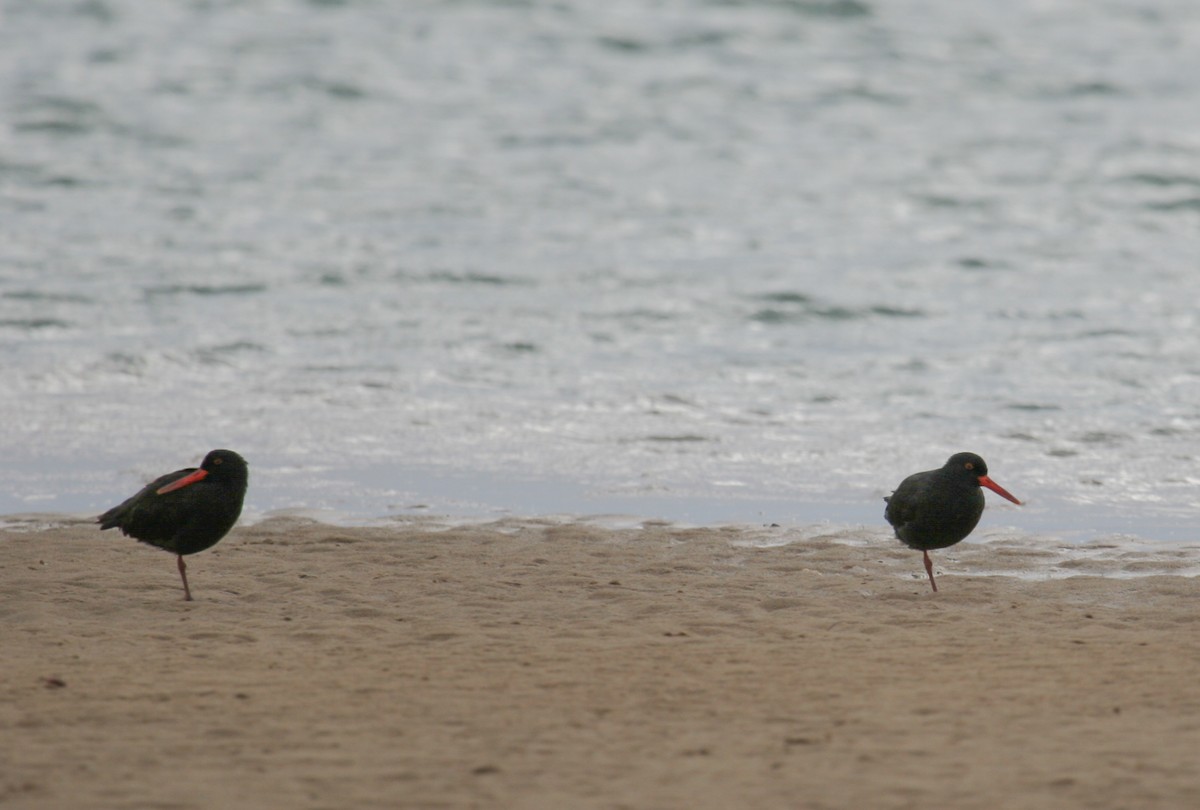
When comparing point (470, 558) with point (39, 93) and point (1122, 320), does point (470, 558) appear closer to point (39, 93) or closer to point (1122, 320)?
point (1122, 320)

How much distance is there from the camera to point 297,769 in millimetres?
6020

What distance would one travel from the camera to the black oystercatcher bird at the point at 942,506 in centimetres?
928

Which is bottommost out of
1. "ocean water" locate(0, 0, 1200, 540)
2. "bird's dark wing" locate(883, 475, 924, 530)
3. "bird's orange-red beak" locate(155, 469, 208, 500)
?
"ocean water" locate(0, 0, 1200, 540)


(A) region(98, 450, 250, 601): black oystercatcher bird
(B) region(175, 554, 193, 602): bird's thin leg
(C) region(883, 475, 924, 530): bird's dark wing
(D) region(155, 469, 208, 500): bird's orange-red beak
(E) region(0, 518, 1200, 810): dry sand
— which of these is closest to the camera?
(E) region(0, 518, 1200, 810): dry sand

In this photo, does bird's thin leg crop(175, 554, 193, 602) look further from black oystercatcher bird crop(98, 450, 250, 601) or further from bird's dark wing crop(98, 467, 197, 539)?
bird's dark wing crop(98, 467, 197, 539)

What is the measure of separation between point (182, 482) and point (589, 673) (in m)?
3.16

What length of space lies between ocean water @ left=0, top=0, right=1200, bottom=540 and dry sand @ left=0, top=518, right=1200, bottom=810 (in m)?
1.41

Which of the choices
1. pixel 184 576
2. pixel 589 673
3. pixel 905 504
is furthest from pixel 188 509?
pixel 905 504

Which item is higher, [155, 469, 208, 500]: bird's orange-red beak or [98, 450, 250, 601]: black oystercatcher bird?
[155, 469, 208, 500]: bird's orange-red beak

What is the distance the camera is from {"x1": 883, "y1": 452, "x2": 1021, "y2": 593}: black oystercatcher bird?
9281mm

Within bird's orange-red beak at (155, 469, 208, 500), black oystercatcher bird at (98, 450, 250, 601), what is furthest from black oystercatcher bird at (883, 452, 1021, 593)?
bird's orange-red beak at (155, 469, 208, 500)

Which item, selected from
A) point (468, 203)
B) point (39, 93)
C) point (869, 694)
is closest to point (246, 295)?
point (468, 203)

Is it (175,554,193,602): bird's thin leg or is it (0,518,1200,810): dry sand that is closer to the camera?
(0,518,1200,810): dry sand

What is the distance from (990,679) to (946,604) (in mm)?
1661
